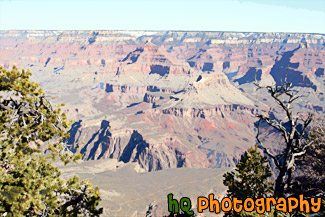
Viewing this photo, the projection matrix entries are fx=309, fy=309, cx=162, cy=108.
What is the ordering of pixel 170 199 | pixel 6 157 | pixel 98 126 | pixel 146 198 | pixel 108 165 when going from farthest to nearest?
pixel 98 126
pixel 108 165
pixel 146 198
pixel 170 199
pixel 6 157

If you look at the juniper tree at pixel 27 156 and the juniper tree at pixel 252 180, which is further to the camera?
the juniper tree at pixel 252 180

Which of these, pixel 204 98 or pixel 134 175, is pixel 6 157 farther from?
pixel 204 98

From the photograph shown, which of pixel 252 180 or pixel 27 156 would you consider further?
pixel 252 180

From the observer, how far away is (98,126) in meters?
153

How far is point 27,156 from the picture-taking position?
14.0m

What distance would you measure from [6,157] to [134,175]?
74.7 meters

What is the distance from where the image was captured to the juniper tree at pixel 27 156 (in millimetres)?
12531

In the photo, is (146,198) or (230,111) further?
(230,111)

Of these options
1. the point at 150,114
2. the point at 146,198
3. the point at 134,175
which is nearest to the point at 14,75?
the point at 146,198

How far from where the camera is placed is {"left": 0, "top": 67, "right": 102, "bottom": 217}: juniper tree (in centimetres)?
1253

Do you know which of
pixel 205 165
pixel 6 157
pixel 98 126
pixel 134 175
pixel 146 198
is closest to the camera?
pixel 6 157

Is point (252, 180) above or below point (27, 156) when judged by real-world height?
below

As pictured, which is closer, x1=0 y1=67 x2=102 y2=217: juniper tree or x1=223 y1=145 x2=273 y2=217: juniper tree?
x1=0 y1=67 x2=102 y2=217: juniper tree

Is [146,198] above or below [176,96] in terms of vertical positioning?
below
